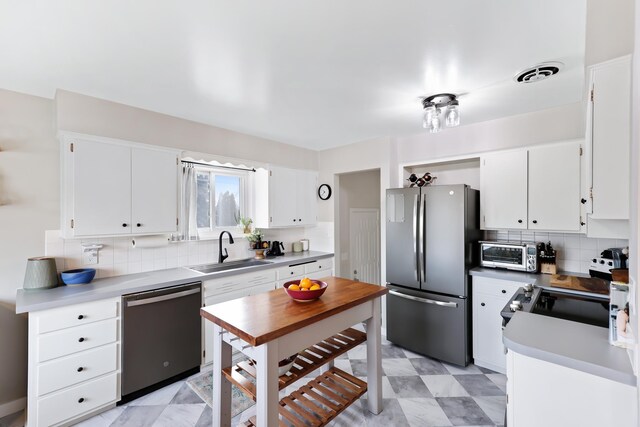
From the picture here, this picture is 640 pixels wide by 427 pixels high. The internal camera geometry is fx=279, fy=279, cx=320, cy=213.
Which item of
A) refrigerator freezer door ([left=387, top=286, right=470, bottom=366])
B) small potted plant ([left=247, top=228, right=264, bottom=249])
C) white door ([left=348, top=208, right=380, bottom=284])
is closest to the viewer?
refrigerator freezer door ([left=387, top=286, right=470, bottom=366])

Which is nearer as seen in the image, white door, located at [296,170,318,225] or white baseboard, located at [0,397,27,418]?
white baseboard, located at [0,397,27,418]

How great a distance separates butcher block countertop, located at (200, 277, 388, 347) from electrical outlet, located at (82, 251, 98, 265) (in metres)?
1.43

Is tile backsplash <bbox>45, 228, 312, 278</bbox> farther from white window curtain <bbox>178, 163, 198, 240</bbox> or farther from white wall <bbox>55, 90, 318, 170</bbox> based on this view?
white wall <bbox>55, 90, 318, 170</bbox>

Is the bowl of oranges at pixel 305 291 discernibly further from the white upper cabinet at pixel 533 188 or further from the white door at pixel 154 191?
the white upper cabinet at pixel 533 188

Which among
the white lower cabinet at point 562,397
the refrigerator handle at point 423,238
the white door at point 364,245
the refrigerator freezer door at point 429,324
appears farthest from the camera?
the white door at point 364,245

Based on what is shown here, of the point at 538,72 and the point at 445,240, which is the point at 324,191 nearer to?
the point at 445,240

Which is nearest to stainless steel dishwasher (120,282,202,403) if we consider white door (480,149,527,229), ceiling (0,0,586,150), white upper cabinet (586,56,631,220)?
ceiling (0,0,586,150)

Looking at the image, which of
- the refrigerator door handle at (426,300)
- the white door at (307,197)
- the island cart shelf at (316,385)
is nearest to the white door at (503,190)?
the refrigerator door handle at (426,300)

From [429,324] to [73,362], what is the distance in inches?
119

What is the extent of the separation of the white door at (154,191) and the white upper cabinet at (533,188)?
123 inches

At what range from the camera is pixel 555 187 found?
2533mm

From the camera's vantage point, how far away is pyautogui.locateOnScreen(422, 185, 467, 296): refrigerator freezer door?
272cm

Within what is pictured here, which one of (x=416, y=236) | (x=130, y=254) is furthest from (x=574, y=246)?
(x=130, y=254)

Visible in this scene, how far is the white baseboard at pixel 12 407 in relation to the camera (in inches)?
82.0
